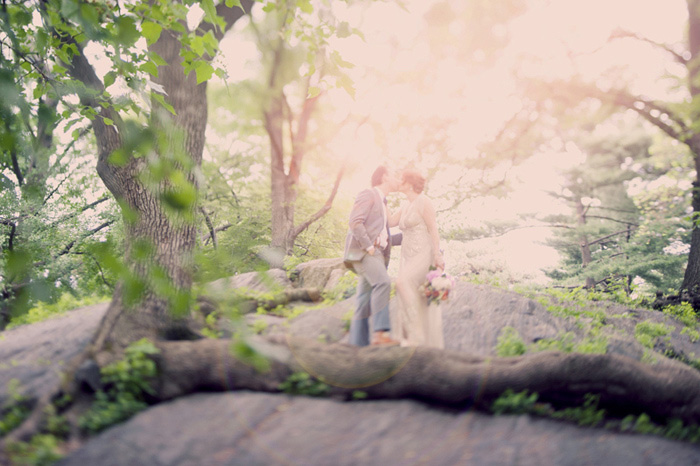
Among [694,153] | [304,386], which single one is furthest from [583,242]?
[304,386]

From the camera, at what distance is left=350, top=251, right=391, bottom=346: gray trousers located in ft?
14.8

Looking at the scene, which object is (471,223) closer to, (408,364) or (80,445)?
(408,364)

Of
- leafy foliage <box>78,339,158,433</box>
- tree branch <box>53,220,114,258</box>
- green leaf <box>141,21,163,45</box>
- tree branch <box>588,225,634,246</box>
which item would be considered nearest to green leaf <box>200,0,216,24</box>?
green leaf <box>141,21,163,45</box>

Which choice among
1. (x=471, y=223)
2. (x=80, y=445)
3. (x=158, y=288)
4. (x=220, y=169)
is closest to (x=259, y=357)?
(x=158, y=288)

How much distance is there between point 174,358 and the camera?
3.16 metres

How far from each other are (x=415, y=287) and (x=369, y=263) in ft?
2.05

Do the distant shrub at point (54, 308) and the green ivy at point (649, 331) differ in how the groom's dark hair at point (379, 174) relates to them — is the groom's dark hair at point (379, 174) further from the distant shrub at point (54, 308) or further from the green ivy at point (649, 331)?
the green ivy at point (649, 331)

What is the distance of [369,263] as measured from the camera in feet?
15.4

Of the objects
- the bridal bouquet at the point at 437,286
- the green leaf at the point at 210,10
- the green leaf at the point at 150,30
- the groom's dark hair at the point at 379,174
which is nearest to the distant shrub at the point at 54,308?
the green leaf at the point at 150,30

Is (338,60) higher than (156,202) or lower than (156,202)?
higher

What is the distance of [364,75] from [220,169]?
7883mm

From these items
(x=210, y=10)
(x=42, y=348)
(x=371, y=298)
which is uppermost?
(x=210, y=10)

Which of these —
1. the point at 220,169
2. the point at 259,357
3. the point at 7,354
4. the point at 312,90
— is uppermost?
the point at 220,169

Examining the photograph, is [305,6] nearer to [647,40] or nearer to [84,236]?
[84,236]
